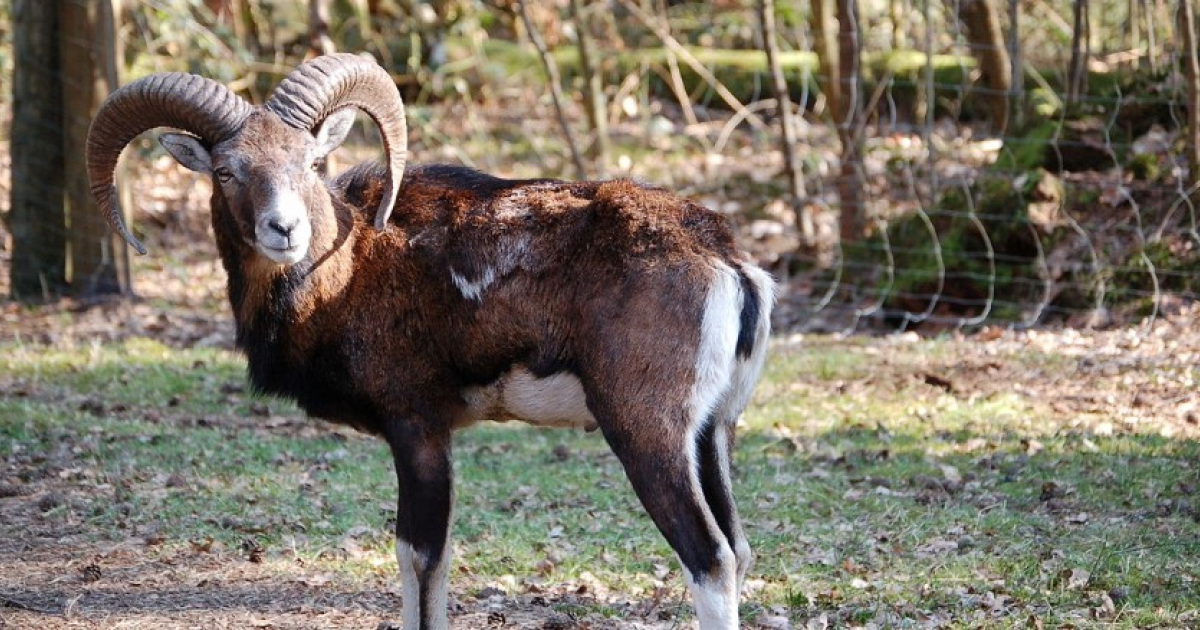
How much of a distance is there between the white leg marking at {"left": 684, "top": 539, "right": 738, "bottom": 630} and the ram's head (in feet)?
6.94

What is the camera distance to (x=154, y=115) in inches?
252

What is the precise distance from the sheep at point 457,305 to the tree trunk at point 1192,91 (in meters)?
6.81

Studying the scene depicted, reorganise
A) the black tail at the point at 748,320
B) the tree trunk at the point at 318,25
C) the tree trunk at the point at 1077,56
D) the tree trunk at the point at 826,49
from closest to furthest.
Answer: the black tail at the point at 748,320 → the tree trunk at the point at 1077,56 → the tree trunk at the point at 826,49 → the tree trunk at the point at 318,25

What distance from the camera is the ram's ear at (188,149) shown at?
625cm

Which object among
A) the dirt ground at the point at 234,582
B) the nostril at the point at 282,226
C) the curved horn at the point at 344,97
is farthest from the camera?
the curved horn at the point at 344,97

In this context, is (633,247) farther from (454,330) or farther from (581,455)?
(581,455)

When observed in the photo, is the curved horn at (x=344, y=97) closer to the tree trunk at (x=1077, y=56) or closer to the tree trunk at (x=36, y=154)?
the tree trunk at (x=36, y=154)

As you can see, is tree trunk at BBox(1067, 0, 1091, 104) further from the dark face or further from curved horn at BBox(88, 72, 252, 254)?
curved horn at BBox(88, 72, 252, 254)

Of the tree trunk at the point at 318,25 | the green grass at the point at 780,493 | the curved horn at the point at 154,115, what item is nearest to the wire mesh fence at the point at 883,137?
the tree trunk at the point at 318,25

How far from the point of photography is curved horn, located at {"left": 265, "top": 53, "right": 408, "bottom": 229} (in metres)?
6.21

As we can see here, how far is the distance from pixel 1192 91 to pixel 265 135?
318 inches

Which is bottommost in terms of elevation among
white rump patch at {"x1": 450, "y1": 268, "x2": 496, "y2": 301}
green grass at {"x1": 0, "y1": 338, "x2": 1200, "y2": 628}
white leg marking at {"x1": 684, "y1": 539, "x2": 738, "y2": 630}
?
green grass at {"x1": 0, "y1": 338, "x2": 1200, "y2": 628}

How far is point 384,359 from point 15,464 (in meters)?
3.48

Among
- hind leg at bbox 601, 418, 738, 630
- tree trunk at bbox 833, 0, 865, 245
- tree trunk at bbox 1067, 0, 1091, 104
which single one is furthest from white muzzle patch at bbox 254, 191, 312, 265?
tree trunk at bbox 1067, 0, 1091, 104
